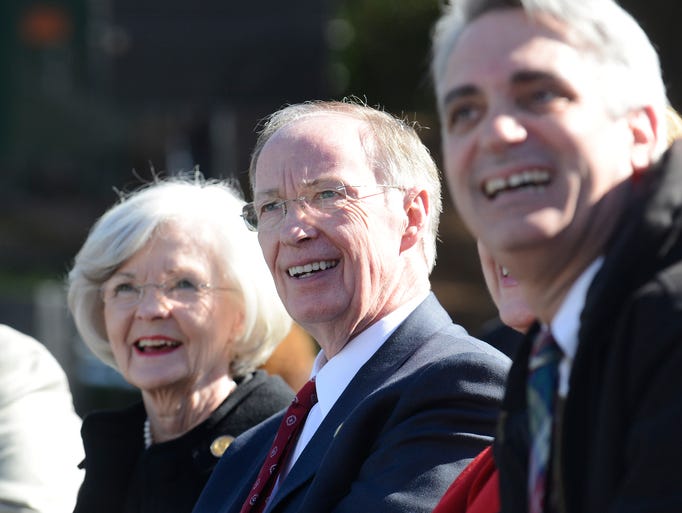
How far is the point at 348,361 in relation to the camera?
9.97ft

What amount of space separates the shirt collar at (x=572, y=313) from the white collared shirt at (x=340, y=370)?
114cm

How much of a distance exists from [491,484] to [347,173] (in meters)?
1.12

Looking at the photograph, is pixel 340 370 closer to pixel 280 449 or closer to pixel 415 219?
pixel 280 449

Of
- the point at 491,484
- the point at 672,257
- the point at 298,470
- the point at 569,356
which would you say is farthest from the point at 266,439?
the point at 672,257

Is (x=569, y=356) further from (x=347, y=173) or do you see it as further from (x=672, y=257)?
(x=347, y=173)

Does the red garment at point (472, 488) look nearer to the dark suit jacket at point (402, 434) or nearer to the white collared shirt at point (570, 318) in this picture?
the dark suit jacket at point (402, 434)

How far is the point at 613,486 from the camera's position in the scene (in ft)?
5.63

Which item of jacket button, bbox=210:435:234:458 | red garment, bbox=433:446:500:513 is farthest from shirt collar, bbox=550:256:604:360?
jacket button, bbox=210:435:234:458

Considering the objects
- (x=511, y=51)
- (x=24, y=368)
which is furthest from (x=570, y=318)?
(x=24, y=368)

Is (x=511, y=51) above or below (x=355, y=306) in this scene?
above

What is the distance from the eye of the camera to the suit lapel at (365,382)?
282 centimetres

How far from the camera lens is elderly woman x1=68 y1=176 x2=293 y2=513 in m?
3.72

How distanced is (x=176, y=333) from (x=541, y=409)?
2.05 m

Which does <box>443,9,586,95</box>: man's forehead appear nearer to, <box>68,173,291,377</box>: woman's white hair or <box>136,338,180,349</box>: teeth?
<box>68,173,291,377</box>: woman's white hair
